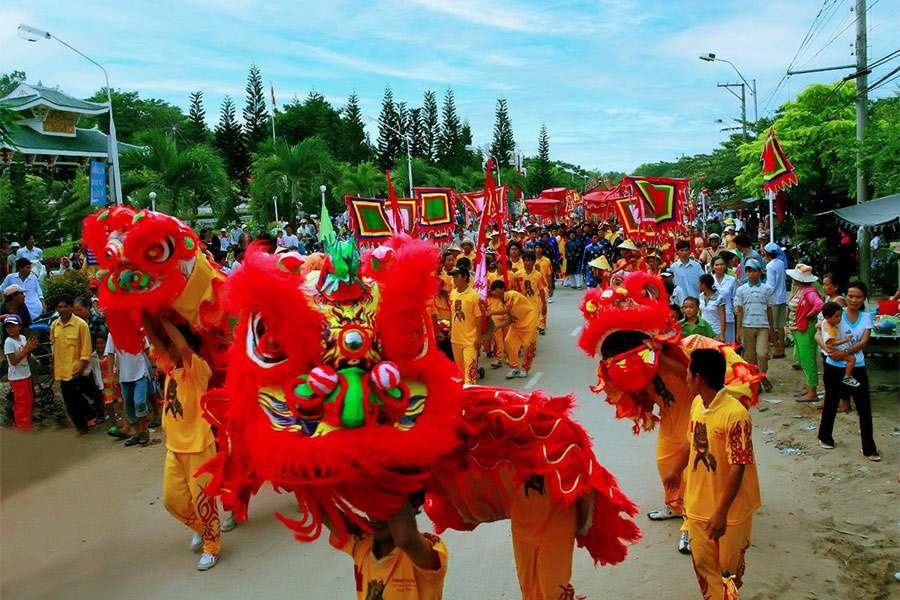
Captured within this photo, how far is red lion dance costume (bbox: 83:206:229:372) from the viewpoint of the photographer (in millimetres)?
4289

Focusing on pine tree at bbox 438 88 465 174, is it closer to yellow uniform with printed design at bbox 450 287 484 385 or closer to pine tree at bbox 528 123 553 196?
pine tree at bbox 528 123 553 196

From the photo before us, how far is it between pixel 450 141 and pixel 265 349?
62.8 metres

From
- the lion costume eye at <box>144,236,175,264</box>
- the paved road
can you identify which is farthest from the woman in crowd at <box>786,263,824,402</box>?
the lion costume eye at <box>144,236,175,264</box>

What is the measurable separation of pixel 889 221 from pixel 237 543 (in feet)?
34.7

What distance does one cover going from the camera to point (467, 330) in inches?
360

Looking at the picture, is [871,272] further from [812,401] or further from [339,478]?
[339,478]

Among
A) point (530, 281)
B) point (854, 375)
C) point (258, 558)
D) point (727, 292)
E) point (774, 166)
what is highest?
point (774, 166)

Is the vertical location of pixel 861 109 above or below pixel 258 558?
above

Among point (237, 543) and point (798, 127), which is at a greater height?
point (798, 127)

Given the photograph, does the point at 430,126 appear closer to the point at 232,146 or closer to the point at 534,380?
the point at 232,146

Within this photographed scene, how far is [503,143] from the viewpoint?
219 feet

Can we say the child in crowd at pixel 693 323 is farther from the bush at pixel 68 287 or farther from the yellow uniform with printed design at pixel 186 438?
the bush at pixel 68 287

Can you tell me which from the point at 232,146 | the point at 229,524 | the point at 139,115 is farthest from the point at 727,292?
the point at 139,115

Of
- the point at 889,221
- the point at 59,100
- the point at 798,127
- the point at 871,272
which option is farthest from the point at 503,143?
the point at 889,221
